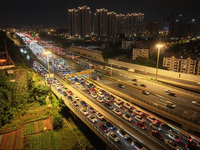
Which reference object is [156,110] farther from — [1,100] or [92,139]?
[1,100]

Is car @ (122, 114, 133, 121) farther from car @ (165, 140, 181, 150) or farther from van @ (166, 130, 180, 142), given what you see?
car @ (165, 140, 181, 150)

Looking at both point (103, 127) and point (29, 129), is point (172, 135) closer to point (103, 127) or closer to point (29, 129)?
point (103, 127)

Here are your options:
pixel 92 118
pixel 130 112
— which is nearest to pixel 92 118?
pixel 92 118

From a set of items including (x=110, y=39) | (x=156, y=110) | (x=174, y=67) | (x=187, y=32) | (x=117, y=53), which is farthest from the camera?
(x=187, y=32)

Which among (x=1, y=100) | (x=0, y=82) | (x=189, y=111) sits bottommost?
(x=189, y=111)

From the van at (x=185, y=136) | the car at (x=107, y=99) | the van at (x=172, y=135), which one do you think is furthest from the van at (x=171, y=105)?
the car at (x=107, y=99)

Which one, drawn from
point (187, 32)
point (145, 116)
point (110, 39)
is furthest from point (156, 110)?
point (187, 32)

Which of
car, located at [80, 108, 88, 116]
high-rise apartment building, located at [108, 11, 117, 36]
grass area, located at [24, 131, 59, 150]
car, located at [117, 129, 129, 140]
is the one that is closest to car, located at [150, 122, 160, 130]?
car, located at [117, 129, 129, 140]
